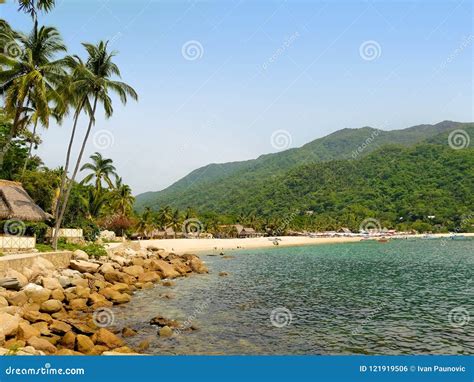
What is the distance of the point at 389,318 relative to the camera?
20609 millimetres

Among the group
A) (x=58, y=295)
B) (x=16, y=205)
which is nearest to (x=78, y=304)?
(x=58, y=295)

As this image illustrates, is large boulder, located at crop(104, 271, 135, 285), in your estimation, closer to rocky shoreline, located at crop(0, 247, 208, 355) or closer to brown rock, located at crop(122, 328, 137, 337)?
rocky shoreline, located at crop(0, 247, 208, 355)

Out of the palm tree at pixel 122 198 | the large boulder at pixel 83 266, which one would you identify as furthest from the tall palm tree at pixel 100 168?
the large boulder at pixel 83 266

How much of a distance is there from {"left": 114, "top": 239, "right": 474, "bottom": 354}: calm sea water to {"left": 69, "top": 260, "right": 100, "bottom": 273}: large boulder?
4825mm

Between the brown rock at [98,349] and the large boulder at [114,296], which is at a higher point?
the large boulder at [114,296]

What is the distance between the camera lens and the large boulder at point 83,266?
95.6 feet

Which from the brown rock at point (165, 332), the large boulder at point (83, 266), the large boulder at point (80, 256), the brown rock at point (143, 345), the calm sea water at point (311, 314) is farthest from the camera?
the large boulder at point (80, 256)

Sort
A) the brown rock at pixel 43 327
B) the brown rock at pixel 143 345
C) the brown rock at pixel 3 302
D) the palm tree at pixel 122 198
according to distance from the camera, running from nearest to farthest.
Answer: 1. the brown rock at pixel 143 345
2. the brown rock at pixel 43 327
3. the brown rock at pixel 3 302
4. the palm tree at pixel 122 198

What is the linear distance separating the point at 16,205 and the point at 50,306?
1565 centimetres

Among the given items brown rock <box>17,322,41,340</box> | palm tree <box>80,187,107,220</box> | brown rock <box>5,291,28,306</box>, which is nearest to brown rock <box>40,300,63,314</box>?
brown rock <box>5,291,28,306</box>

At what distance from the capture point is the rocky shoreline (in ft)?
47.6

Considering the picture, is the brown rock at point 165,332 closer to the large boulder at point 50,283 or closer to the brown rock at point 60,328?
the brown rock at point 60,328

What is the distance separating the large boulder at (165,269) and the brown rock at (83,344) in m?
20.0

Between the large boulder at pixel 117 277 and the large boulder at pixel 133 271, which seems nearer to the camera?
the large boulder at pixel 117 277
